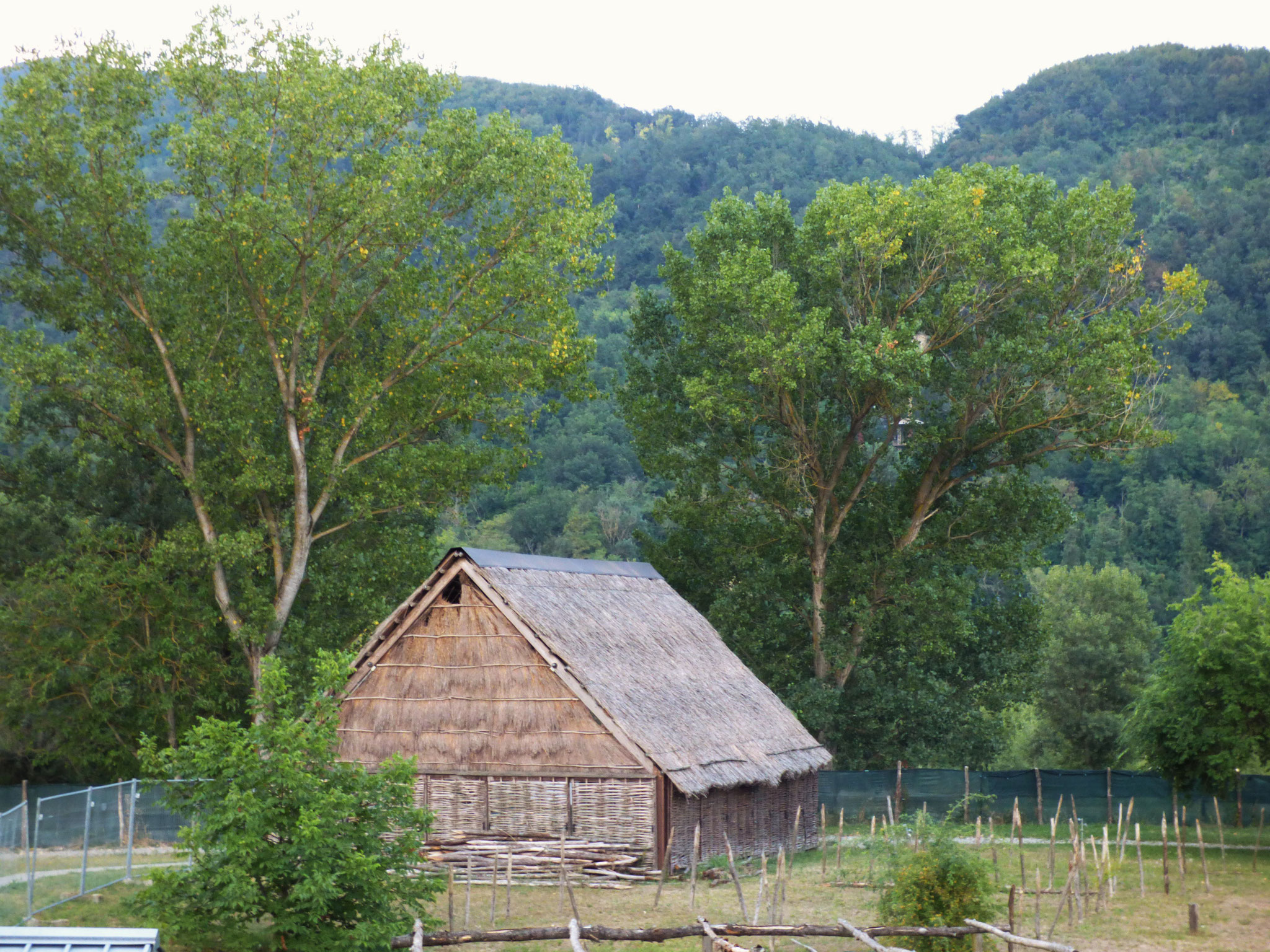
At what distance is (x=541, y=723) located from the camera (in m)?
24.2

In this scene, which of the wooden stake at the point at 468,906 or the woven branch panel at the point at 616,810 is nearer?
the wooden stake at the point at 468,906

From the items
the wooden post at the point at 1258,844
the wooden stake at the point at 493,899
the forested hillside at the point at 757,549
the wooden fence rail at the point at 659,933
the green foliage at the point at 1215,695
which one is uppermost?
the forested hillside at the point at 757,549

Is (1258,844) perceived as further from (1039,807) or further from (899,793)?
(899,793)

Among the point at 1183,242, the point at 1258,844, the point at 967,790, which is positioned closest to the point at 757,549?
the point at 967,790

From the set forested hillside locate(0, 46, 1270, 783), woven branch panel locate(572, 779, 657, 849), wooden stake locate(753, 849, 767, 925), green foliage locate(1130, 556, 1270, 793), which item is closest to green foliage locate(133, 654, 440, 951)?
wooden stake locate(753, 849, 767, 925)

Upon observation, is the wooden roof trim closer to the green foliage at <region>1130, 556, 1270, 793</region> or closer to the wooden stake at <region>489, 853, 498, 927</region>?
the wooden stake at <region>489, 853, 498, 927</region>

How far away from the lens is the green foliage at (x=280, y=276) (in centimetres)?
2941

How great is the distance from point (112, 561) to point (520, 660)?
1334 centimetres

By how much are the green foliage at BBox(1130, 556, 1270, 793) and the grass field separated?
4.18 meters

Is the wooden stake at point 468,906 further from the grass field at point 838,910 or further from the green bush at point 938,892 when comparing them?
the green bush at point 938,892

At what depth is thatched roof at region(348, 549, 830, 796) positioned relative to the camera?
78.5 ft

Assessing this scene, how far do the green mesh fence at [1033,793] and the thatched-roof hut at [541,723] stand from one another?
7597mm

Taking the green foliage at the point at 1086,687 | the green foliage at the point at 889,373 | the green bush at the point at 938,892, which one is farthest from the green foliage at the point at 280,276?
the green foliage at the point at 1086,687

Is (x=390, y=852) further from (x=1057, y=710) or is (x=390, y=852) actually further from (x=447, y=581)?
(x=1057, y=710)
